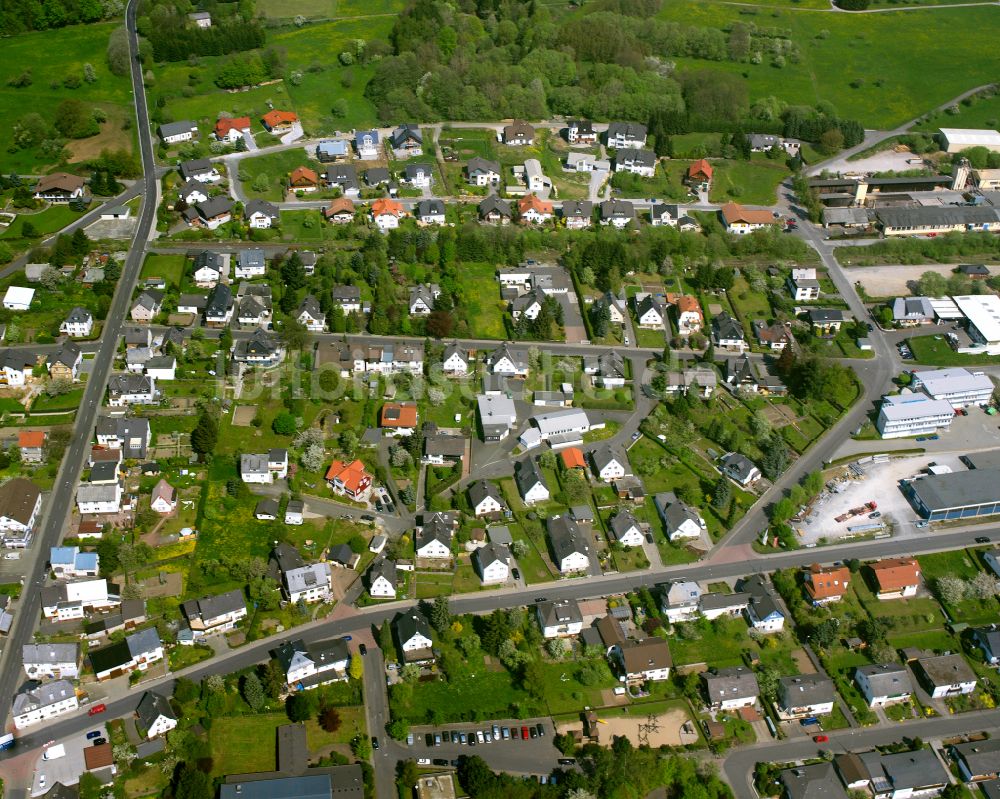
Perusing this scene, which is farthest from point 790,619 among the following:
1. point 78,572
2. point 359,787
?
point 78,572

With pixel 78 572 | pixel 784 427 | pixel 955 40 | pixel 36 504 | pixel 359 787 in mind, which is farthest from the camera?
pixel 955 40

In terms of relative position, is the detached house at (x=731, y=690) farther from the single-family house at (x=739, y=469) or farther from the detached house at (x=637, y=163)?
the detached house at (x=637, y=163)

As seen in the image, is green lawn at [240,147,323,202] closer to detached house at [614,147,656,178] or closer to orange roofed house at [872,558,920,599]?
detached house at [614,147,656,178]

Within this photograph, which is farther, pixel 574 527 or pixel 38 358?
pixel 38 358

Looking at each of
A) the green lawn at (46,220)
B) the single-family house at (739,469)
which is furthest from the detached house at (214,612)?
the green lawn at (46,220)

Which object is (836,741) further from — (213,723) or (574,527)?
(213,723)

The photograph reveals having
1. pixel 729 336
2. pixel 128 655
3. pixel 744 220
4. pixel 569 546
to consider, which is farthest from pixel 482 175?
pixel 128 655
